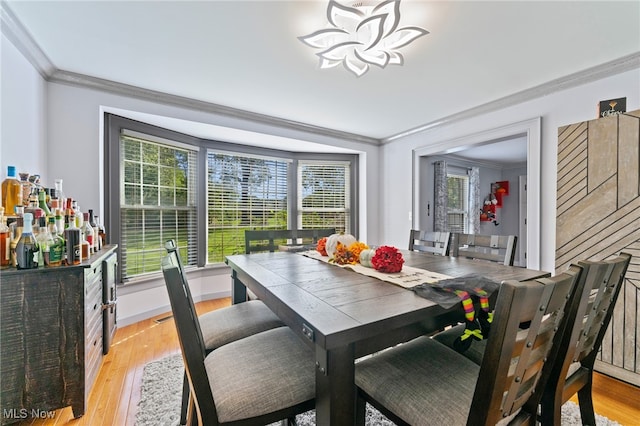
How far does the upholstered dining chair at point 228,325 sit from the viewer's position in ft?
4.61

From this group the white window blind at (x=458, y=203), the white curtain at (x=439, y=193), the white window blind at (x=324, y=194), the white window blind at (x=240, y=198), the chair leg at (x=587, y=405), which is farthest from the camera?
the white window blind at (x=458, y=203)

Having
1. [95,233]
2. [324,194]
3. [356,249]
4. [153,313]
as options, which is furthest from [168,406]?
[324,194]

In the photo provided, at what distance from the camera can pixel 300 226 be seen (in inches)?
174

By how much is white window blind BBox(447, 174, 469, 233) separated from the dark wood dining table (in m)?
3.80

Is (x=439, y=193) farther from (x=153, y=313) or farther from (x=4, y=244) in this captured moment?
(x=4, y=244)

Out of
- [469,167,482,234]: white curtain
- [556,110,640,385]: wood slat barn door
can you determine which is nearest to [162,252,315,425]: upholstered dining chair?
[556,110,640,385]: wood slat barn door

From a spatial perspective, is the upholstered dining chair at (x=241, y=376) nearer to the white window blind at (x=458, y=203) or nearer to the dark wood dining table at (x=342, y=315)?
the dark wood dining table at (x=342, y=315)

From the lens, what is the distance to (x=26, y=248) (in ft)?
4.70

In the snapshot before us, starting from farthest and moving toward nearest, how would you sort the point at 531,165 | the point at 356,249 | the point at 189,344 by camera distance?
the point at 531,165
the point at 356,249
the point at 189,344

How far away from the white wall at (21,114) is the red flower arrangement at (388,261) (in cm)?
232

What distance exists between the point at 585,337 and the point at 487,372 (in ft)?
2.14

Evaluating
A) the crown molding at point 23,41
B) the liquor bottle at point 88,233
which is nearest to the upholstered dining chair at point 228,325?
the liquor bottle at point 88,233

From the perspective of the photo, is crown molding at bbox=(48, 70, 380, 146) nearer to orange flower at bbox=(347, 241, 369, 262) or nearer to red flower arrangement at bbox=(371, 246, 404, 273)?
orange flower at bbox=(347, 241, 369, 262)
